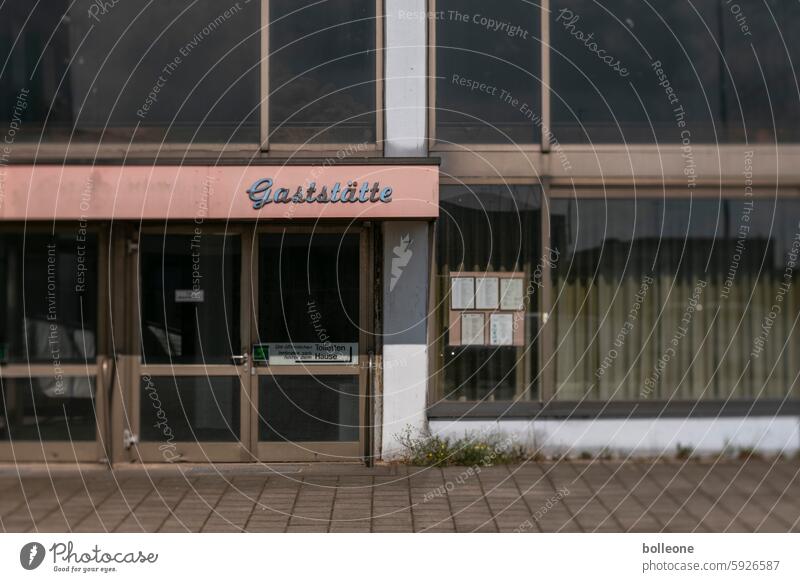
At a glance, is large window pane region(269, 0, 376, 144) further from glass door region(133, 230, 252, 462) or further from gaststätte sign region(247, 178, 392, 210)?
glass door region(133, 230, 252, 462)

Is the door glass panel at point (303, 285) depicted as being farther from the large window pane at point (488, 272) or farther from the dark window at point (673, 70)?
the dark window at point (673, 70)

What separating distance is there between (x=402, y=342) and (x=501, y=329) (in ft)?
3.29

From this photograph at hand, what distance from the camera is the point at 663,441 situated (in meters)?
9.09

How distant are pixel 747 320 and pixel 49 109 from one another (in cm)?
723

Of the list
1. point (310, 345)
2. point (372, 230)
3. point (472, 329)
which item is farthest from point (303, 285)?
point (472, 329)

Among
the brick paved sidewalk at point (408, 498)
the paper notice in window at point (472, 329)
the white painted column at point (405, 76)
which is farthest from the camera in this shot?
the paper notice in window at point (472, 329)

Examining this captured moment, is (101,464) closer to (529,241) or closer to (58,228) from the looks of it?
(58,228)

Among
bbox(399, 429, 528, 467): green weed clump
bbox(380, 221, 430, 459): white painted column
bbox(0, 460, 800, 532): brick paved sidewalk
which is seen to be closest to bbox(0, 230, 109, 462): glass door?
bbox(0, 460, 800, 532): brick paved sidewalk

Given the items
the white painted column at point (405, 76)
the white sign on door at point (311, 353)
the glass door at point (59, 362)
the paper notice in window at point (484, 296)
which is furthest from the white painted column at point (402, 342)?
the glass door at point (59, 362)

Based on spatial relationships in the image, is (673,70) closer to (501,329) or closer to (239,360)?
(501,329)

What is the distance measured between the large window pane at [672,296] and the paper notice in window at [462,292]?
2.81ft

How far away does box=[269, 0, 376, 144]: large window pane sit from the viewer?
899 centimetres

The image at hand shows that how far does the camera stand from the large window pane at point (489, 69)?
29.7ft

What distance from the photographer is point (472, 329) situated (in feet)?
30.1
